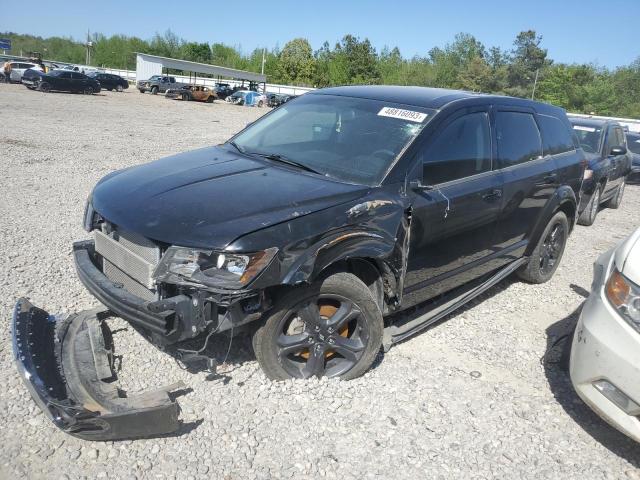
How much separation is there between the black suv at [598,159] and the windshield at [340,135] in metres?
5.26

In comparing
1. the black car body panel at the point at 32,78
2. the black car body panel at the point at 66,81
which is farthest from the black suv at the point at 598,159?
the black car body panel at the point at 32,78

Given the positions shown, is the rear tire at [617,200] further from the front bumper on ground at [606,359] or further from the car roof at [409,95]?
the front bumper on ground at [606,359]

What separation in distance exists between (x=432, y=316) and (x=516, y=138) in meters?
1.83

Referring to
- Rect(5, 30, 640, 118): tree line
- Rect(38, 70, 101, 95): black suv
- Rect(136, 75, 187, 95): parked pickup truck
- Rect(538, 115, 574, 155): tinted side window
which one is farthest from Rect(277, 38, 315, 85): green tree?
Rect(538, 115, 574, 155): tinted side window

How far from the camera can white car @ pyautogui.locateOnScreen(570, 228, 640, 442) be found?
2.70 m

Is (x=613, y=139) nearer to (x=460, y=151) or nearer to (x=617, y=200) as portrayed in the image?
(x=617, y=200)

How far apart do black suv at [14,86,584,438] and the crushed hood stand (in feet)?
0.04

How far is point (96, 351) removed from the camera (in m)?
3.28

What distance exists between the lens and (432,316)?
4.04 metres

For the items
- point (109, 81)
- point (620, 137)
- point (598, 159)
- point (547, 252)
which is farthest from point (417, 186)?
point (109, 81)

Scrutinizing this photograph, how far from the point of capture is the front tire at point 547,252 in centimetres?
539

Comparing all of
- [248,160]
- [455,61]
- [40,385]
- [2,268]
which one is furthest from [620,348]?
[455,61]

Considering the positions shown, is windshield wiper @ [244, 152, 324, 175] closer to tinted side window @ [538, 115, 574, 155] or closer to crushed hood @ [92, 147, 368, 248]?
crushed hood @ [92, 147, 368, 248]

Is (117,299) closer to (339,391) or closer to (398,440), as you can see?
(339,391)
